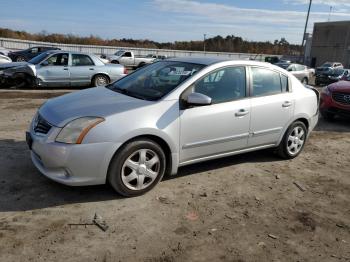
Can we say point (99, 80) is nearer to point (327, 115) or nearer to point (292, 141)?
point (327, 115)

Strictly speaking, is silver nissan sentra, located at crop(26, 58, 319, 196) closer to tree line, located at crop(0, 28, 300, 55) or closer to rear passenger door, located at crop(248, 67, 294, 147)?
rear passenger door, located at crop(248, 67, 294, 147)

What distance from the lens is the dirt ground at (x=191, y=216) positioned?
3.38 meters

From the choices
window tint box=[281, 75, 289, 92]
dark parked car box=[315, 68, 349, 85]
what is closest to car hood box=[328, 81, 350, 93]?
window tint box=[281, 75, 289, 92]

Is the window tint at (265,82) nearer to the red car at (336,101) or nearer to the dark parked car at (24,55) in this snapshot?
the red car at (336,101)

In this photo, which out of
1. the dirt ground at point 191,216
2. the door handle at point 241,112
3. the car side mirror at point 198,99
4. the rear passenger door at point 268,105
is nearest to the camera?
the dirt ground at point 191,216

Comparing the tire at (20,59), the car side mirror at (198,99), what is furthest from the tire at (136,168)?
the tire at (20,59)

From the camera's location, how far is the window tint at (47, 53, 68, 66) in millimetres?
12922

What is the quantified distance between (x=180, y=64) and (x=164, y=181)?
163 centimetres

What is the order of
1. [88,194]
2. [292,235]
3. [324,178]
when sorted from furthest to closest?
[324,178], [88,194], [292,235]

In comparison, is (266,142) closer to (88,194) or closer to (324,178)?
(324,178)

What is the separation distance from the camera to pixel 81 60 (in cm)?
1342

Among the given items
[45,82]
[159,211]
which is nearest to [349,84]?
[159,211]

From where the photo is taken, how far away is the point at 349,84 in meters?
9.95

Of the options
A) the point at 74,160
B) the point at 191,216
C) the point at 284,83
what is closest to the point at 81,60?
the point at 284,83
